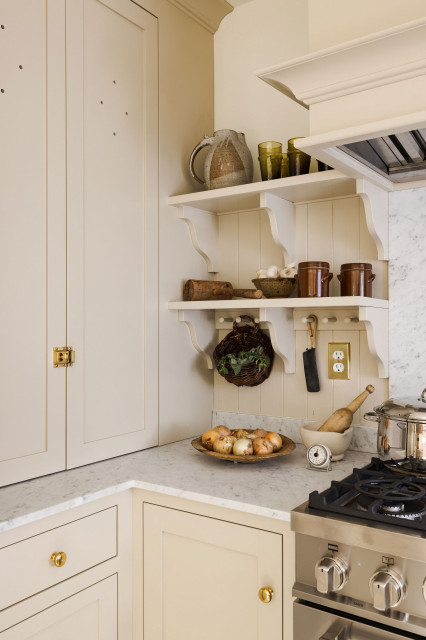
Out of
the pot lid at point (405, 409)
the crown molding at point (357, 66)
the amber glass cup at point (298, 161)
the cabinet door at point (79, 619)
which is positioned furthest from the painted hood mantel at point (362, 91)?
the cabinet door at point (79, 619)

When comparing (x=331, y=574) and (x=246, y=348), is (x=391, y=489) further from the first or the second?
(x=246, y=348)

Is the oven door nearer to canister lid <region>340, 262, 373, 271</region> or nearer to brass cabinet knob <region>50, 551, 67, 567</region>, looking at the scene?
brass cabinet knob <region>50, 551, 67, 567</region>

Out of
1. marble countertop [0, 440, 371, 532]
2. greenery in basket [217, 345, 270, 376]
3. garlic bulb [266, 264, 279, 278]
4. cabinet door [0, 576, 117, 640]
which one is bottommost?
cabinet door [0, 576, 117, 640]

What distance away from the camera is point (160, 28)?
79.5 inches

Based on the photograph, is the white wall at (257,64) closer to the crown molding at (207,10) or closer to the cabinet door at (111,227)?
the crown molding at (207,10)

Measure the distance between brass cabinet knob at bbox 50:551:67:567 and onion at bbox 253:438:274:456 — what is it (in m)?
0.63

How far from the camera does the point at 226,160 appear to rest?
1999 millimetres

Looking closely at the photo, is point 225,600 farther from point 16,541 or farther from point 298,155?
point 298,155

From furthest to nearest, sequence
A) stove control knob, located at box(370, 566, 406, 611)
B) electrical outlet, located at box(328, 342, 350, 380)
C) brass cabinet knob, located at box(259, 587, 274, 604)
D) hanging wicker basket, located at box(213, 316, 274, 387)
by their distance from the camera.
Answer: hanging wicker basket, located at box(213, 316, 274, 387) → electrical outlet, located at box(328, 342, 350, 380) → brass cabinet knob, located at box(259, 587, 274, 604) → stove control knob, located at box(370, 566, 406, 611)

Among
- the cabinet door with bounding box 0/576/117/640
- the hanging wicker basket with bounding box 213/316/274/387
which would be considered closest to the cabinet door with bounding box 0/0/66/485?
the cabinet door with bounding box 0/576/117/640

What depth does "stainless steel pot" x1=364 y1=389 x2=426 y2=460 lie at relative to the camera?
58.2 inches

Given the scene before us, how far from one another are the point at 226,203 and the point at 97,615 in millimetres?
1399

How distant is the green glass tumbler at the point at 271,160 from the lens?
1.90m

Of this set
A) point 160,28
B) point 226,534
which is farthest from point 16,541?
point 160,28
